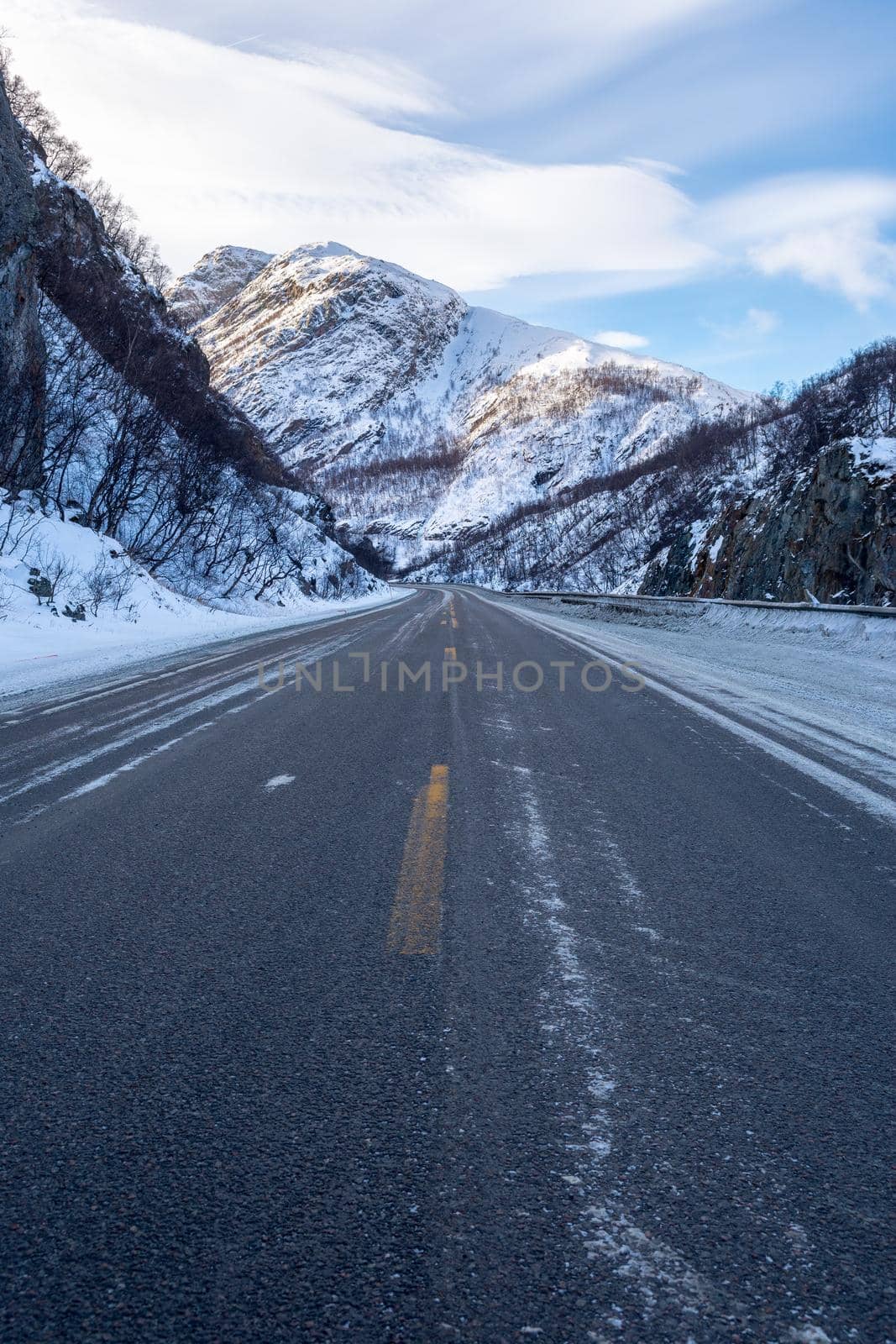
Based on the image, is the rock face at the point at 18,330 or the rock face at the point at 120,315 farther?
the rock face at the point at 120,315

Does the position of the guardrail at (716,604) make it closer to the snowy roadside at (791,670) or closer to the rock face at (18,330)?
the snowy roadside at (791,670)

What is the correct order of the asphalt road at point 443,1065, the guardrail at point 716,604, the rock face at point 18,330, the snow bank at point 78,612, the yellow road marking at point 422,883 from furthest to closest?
the rock face at point 18,330 < the guardrail at point 716,604 < the snow bank at point 78,612 < the yellow road marking at point 422,883 < the asphalt road at point 443,1065

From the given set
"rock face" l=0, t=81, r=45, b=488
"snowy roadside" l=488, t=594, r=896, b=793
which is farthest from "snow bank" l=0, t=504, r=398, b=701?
"snowy roadside" l=488, t=594, r=896, b=793

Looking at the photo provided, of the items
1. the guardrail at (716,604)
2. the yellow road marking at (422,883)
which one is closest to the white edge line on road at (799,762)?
the yellow road marking at (422,883)

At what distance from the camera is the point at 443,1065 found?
2238mm

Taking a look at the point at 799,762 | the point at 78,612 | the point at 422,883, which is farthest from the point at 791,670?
the point at 78,612

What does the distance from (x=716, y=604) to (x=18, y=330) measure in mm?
19764

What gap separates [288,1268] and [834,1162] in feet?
4.16

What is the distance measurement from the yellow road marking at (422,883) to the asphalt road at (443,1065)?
2cm

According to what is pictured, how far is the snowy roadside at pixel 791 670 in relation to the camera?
22.7 feet

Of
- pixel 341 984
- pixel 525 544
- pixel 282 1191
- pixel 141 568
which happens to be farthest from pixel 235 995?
pixel 525 544

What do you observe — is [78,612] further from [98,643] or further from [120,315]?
[120,315]

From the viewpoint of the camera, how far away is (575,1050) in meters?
2.31

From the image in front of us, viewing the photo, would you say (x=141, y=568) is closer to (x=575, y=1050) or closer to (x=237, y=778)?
(x=237, y=778)
